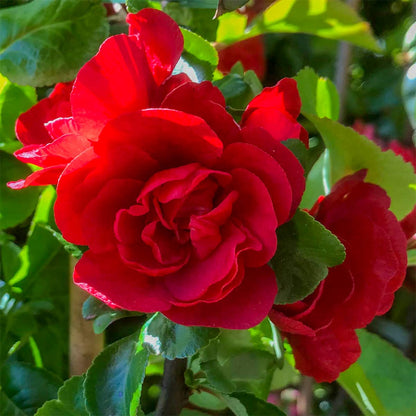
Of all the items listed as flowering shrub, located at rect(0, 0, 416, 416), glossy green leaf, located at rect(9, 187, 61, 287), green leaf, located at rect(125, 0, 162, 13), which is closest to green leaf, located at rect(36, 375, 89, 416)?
flowering shrub, located at rect(0, 0, 416, 416)

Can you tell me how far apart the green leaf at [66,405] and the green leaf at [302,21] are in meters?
0.26

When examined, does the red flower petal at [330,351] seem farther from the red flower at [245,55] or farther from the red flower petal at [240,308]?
the red flower at [245,55]

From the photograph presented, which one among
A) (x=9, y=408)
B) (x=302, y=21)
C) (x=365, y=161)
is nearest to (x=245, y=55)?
(x=302, y=21)

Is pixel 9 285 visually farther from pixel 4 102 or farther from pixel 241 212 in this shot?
pixel 241 212

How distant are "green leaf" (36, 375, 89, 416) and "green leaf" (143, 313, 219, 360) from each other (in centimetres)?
8

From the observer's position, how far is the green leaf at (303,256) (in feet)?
0.94

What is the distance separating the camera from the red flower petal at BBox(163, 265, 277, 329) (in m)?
0.27

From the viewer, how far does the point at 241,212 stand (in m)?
0.28

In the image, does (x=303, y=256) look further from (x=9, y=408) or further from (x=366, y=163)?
(x=9, y=408)

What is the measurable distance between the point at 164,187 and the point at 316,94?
0.65ft

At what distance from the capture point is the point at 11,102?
1.48 feet

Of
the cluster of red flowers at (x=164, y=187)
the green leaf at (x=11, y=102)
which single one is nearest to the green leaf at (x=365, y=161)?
the cluster of red flowers at (x=164, y=187)

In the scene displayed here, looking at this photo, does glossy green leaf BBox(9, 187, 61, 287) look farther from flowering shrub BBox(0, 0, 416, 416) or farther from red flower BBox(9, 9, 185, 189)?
red flower BBox(9, 9, 185, 189)

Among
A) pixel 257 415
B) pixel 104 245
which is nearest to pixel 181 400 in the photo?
pixel 257 415
